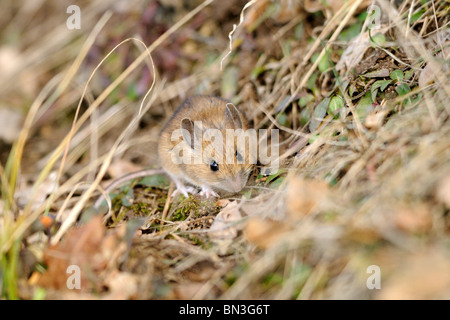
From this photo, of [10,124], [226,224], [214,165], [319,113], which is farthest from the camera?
[10,124]

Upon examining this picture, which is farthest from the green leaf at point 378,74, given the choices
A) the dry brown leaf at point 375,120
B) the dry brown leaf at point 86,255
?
the dry brown leaf at point 86,255

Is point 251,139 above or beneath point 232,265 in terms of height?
above

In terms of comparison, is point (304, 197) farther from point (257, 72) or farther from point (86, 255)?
point (257, 72)

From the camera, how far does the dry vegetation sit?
2672mm

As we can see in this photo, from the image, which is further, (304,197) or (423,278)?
(304,197)

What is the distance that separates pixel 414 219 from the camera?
244 cm

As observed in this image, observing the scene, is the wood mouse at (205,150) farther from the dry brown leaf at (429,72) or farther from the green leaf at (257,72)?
the dry brown leaf at (429,72)

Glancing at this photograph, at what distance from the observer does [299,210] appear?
2887mm

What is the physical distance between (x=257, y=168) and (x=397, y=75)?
1561mm

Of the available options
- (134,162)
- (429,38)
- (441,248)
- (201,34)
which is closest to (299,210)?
(441,248)

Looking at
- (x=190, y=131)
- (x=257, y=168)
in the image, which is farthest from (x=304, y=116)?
(x=190, y=131)

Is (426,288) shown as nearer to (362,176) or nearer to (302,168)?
(362,176)

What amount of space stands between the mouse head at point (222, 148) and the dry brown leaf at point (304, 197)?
129 centimetres
